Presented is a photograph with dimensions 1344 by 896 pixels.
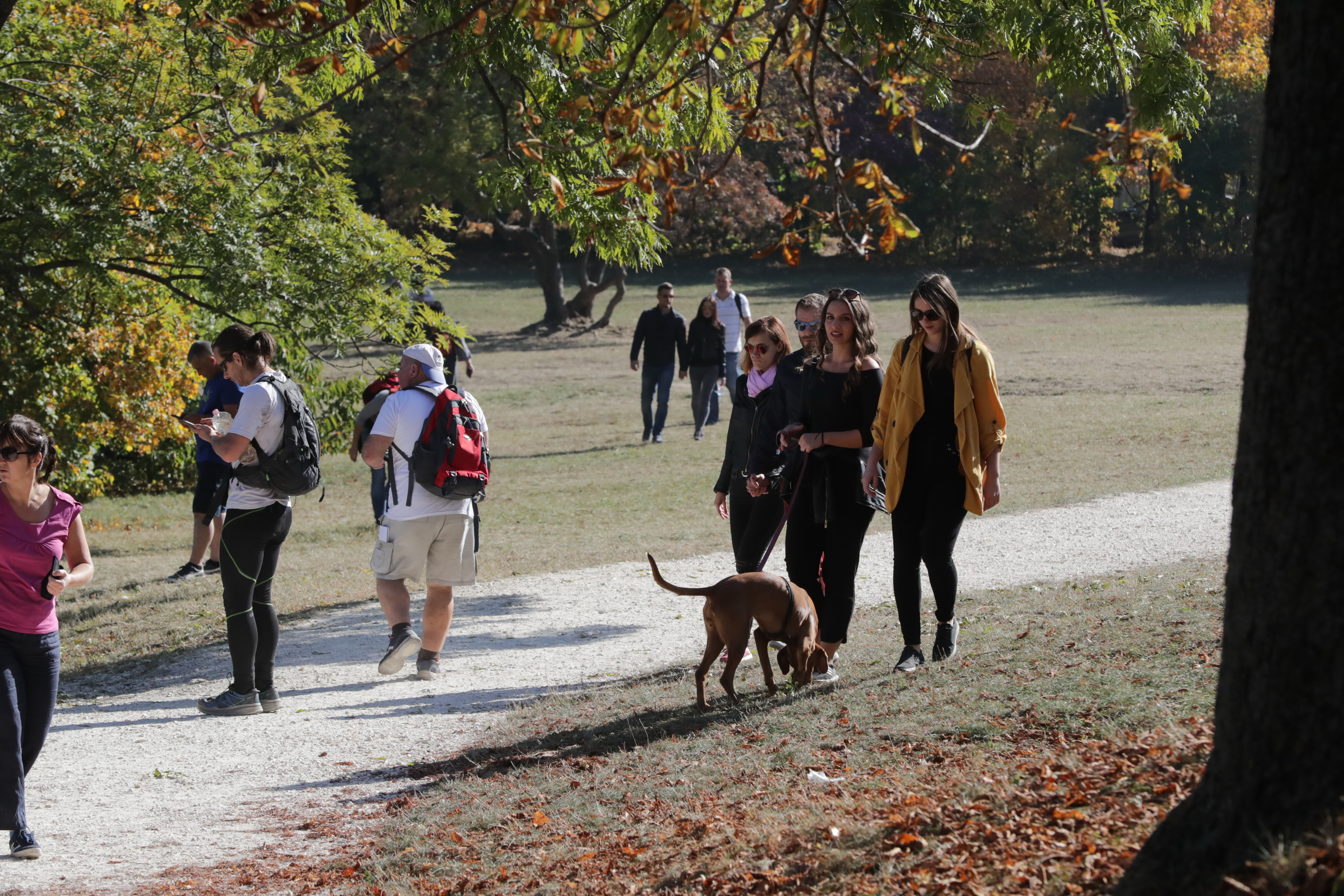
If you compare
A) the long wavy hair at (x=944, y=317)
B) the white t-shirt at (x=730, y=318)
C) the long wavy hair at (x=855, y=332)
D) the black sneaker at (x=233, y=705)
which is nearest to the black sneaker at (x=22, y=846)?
the black sneaker at (x=233, y=705)

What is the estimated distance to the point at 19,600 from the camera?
5145 millimetres

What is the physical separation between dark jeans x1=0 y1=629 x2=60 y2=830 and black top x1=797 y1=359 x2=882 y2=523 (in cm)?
343

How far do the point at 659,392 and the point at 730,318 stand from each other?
4.34 feet

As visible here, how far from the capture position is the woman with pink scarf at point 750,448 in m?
7.09

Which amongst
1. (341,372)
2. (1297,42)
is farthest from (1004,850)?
(341,372)

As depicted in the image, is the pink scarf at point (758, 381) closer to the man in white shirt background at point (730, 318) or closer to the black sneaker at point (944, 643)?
the black sneaker at point (944, 643)

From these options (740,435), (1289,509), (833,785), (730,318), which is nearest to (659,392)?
(730,318)

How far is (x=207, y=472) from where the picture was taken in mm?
10945

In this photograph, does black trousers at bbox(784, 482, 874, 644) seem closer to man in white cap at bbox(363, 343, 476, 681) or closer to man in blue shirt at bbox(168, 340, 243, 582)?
man in white cap at bbox(363, 343, 476, 681)

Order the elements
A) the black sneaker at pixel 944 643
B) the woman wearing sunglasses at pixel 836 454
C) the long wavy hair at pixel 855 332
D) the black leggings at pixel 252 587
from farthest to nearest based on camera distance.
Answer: the black leggings at pixel 252 587
the black sneaker at pixel 944 643
the woman wearing sunglasses at pixel 836 454
the long wavy hair at pixel 855 332

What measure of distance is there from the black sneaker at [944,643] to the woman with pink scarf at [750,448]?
1.09 m

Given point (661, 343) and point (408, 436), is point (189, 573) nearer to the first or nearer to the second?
point (408, 436)

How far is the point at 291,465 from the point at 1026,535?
6638mm

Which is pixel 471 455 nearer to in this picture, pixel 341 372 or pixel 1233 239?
pixel 341 372
